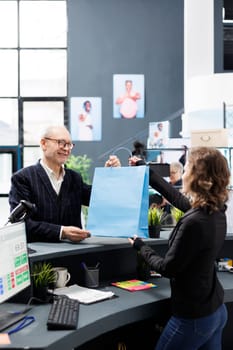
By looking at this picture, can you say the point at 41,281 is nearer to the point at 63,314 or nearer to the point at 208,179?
the point at 63,314

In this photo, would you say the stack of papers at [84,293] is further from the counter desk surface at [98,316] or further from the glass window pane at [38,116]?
the glass window pane at [38,116]

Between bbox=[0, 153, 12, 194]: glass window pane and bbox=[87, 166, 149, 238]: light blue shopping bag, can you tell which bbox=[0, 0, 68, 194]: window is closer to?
bbox=[0, 153, 12, 194]: glass window pane

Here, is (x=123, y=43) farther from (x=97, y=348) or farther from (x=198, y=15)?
(x=97, y=348)

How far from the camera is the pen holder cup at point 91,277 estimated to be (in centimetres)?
257

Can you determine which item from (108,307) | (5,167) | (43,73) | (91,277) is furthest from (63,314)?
(43,73)

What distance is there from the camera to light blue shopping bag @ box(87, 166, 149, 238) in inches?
102

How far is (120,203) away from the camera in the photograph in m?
2.66

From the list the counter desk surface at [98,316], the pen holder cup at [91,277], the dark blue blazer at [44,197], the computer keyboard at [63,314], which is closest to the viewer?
the counter desk surface at [98,316]

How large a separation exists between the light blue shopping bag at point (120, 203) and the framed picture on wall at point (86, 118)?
6325mm

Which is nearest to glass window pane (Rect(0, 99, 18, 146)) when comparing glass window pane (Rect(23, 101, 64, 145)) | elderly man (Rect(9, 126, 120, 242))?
glass window pane (Rect(23, 101, 64, 145))

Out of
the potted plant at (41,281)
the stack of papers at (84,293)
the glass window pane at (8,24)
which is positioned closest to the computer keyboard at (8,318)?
the potted plant at (41,281)

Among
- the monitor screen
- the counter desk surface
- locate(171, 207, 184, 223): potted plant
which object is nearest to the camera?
the counter desk surface

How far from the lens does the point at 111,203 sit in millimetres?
2695

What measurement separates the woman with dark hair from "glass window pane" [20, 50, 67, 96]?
7.33 m
